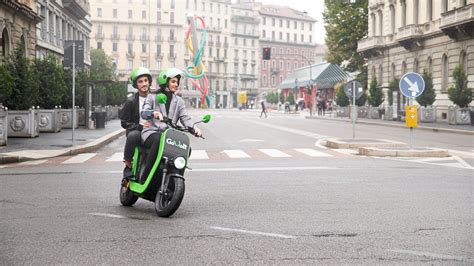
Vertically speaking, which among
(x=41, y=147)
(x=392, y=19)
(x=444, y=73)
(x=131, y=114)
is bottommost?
(x=41, y=147)

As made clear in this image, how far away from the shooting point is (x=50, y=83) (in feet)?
92.5

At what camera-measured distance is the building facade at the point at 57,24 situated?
146ft

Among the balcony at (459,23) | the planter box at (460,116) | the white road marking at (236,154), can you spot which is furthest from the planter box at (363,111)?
the white road marking at (236,154)

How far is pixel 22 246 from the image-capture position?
607cm

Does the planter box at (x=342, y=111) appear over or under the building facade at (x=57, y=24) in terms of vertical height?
under

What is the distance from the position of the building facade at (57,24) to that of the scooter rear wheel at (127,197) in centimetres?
3434

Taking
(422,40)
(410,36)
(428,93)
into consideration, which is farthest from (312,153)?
(422,40)

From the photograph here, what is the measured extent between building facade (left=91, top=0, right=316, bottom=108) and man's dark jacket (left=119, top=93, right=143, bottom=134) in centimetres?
11371

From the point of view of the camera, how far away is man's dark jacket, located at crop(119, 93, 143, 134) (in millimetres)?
8422

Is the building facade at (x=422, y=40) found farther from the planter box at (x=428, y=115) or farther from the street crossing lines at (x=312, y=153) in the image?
the street crossing lines at (x=312, y=153)

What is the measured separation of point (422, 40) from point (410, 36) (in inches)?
35.6

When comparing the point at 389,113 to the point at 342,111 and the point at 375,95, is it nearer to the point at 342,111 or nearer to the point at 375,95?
the point at 375,95

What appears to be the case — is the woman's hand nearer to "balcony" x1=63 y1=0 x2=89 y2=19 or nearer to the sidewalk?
the sidewalk

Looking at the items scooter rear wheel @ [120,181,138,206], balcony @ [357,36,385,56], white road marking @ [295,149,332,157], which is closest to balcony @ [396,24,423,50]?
balcony @ [357,36,385,56]
